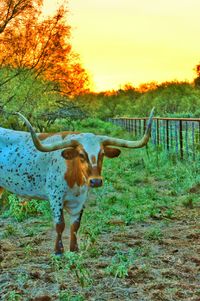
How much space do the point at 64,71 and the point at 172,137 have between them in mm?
9053

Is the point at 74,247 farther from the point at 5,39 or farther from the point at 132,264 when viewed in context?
the point at 5,39

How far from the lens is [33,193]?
7207 millimetres

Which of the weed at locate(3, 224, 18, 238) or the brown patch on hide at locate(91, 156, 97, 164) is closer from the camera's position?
the brown patch on hide at locate(91, 156, 97, 164)

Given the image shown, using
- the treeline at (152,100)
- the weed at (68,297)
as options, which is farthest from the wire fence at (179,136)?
the treeline at (152,100)

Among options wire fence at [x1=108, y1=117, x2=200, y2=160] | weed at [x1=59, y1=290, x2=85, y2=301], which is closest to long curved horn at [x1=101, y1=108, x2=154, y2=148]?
weed at [x1=59, y1=290, x2=85, y2=301]

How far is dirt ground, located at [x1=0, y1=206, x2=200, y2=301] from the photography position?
17.6ft

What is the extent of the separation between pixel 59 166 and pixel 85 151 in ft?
→ 1.96

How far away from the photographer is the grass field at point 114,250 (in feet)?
18.0

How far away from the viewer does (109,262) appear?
6.44 metres

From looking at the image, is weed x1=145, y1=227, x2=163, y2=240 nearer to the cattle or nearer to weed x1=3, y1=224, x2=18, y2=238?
the cattle

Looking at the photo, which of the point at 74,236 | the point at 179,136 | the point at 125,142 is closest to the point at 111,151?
the point at 125,142

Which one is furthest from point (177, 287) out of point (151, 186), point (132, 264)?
point (151, 186)

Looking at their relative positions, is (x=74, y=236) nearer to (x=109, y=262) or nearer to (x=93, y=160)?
(x=109, y=262)

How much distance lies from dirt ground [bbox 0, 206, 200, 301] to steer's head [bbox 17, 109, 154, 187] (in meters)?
0.96
